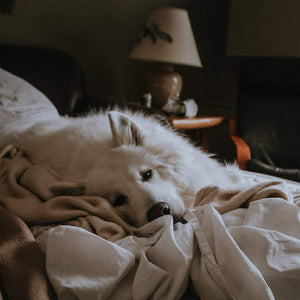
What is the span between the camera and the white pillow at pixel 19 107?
5.10 feet

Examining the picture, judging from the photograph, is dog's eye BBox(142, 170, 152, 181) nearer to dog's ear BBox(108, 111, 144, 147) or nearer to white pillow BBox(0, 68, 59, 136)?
dog's ear BBox(108, 111, 144, 147)

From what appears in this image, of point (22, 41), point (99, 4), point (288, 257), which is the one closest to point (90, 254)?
point (288, 257)

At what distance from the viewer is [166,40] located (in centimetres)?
286

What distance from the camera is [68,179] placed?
3.75ft

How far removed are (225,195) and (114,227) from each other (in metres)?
0.38

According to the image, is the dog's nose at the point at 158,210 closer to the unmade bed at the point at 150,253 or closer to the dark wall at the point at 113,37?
the unmade bed at the point at 150,253

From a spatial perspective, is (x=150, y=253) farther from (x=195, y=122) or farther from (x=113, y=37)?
(x=113, y=37)

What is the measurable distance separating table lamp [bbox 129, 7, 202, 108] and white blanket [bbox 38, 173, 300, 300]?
2.25 meters

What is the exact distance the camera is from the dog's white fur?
1.08 m

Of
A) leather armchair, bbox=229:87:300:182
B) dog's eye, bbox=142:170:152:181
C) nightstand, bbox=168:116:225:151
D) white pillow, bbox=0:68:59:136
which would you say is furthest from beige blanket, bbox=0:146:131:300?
leather armchair, bbox=229:87:300:182

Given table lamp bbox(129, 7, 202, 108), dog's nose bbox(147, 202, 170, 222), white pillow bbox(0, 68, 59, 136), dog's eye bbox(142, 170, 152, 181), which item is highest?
table lamp bbox(129, 7, 202, 108)

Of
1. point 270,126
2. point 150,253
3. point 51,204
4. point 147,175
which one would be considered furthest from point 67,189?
point 270,126

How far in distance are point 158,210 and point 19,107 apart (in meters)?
1.13

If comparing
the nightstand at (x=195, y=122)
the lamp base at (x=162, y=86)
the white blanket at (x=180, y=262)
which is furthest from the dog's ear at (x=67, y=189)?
the lamp base at (x=162, y=86)
